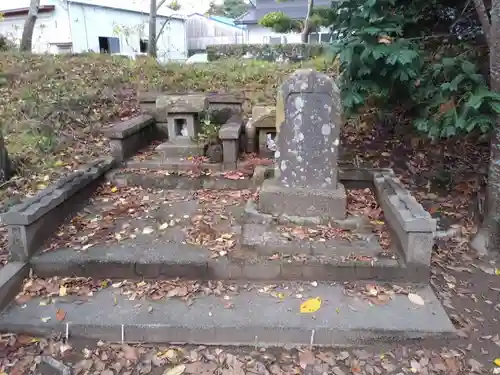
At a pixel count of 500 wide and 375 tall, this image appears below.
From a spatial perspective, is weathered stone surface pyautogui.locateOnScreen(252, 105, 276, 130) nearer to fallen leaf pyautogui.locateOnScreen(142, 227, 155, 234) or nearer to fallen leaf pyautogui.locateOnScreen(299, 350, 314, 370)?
fallen leaf pyautogui.locateOnScreen(142, 227, 155, 234)

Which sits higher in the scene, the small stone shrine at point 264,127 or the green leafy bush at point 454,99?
the green leafy bush at point 454,99

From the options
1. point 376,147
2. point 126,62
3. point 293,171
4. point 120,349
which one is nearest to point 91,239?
point 120,349

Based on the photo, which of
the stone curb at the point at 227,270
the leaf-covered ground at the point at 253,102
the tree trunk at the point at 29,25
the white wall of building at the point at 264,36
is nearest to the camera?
the leaf-covered ground at the point at 253,102

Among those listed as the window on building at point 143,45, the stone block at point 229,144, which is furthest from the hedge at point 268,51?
the stone block at point 229,144

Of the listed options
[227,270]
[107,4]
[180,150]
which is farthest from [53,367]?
[107,4]

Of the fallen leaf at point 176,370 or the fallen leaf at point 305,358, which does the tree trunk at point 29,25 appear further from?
the fallen leaf at point 305,358

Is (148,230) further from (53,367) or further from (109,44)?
(109,44)

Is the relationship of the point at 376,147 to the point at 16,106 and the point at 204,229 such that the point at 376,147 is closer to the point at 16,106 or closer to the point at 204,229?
the point at 204,229

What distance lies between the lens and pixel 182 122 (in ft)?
19.6

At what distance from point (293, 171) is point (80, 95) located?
5417 millimetres

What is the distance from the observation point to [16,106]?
7172 millimetres

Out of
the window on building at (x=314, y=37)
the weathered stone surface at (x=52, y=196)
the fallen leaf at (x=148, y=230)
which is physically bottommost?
the fallen leaf at (x=148, y=230)

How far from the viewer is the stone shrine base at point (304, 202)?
402 centimetres

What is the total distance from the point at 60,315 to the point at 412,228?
2.76 meters
